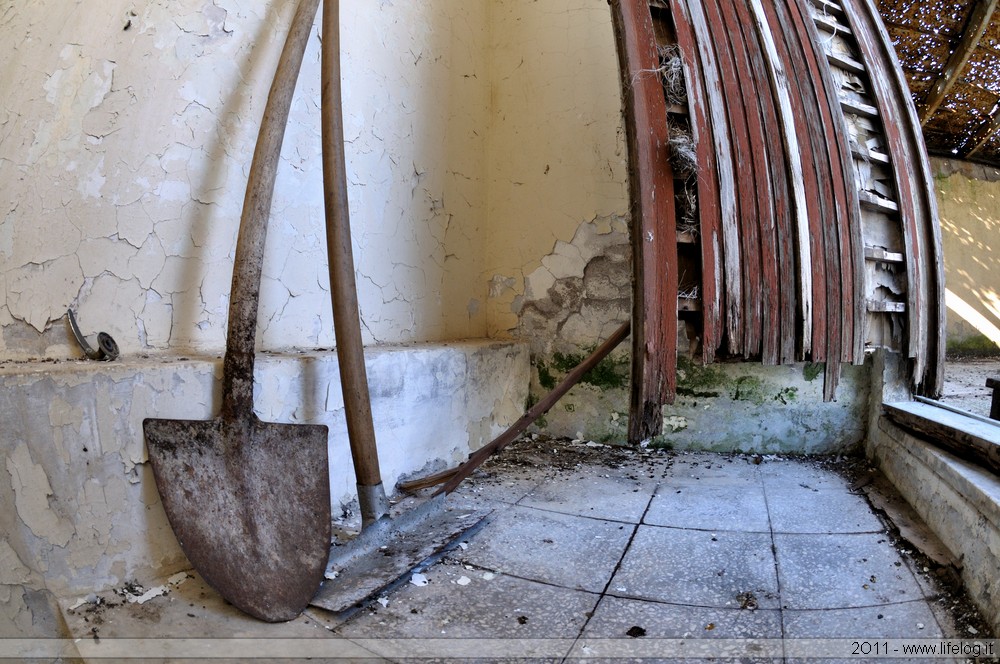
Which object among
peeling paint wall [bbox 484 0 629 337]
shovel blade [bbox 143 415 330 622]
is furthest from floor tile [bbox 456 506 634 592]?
peeling paint wall [bbox 484 0 629 337]

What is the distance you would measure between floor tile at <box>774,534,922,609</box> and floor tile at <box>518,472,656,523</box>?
1.75 ft

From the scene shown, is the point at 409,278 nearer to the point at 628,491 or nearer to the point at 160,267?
the point at 160,267

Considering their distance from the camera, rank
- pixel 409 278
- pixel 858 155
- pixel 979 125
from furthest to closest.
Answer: pixel 979 125 < pixel 409 278 < pixel 858 155

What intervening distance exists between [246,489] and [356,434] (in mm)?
388

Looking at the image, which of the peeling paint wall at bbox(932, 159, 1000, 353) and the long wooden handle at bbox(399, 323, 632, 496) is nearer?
the long wooden handle at bbox(399, 323, 632, 496)

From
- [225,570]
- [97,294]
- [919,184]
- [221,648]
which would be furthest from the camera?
[919,184]

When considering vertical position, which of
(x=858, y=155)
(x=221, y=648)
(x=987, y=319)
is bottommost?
(x=221, y=648)

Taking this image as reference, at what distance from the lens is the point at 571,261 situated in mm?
3127

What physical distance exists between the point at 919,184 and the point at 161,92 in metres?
2.94

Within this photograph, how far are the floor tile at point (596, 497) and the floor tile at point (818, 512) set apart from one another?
19.3 inches

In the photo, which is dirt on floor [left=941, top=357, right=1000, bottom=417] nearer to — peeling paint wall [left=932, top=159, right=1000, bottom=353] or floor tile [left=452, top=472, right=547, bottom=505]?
peeling paint wall [left=932, top=159, right=1000, bottom=353]

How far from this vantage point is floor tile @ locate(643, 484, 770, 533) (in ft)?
6.81

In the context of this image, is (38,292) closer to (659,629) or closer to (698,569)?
(659,629)

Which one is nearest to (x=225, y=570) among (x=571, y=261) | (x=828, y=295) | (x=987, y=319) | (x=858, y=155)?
(x=828, y=295)
